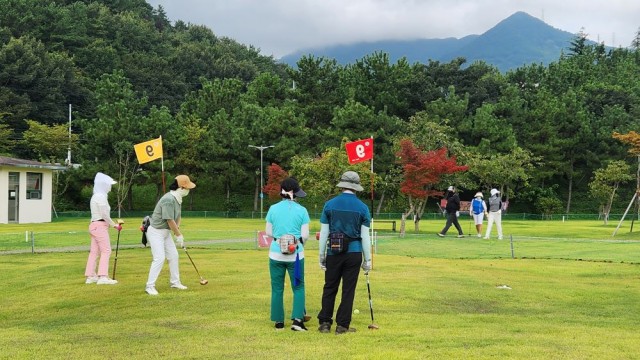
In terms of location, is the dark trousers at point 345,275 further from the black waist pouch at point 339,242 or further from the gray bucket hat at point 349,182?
the gray bucket hat at point 349,182

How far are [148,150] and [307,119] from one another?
1480 inches

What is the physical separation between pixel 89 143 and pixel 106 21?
1653 inches

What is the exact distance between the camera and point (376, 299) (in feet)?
35.7

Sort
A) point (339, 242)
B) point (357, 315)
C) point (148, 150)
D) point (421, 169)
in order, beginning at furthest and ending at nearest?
point (421, 169)
point (148, 150)
point (357, 315)
point (339, 242)

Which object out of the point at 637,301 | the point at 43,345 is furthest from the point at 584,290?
the point at 43,345

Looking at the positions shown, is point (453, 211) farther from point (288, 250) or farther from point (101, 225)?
point (288, 250)

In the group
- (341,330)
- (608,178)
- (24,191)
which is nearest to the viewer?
(341,330)

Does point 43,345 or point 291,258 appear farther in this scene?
point 291,258

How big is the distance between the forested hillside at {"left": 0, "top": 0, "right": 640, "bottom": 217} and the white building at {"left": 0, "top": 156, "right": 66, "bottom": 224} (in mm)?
7761

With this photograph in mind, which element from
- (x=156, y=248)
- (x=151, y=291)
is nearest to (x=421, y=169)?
(x=156, y=248)

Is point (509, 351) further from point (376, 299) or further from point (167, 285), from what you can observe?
point (167, 285)

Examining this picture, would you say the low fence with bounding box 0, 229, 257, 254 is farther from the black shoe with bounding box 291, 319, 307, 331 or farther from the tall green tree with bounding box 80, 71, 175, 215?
the tall green tree with bounding box 80, 71, 175, 215

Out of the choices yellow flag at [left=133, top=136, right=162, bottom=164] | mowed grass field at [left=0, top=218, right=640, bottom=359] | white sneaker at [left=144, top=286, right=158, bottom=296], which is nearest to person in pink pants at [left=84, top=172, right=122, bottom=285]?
mowed grass field at [left=0, top=218, right=640, bottom=359]

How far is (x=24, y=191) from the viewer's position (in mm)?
46531
